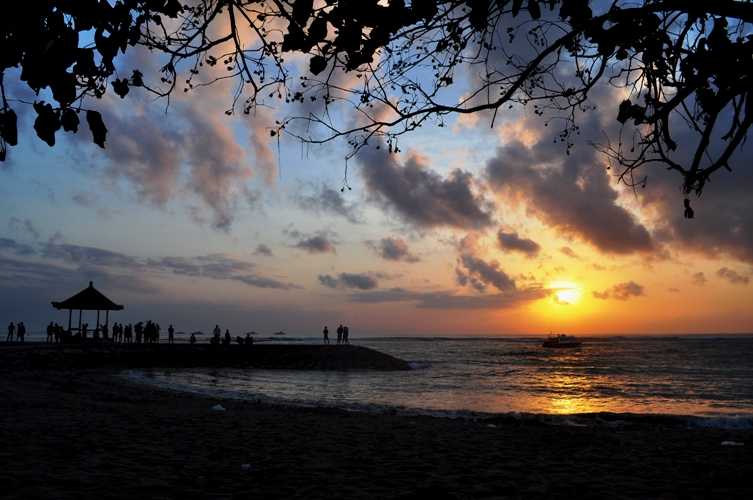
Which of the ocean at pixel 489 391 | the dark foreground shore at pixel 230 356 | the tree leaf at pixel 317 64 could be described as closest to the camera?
the tree leaf at pixel 317 64

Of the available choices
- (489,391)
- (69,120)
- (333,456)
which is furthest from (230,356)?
(69,120)

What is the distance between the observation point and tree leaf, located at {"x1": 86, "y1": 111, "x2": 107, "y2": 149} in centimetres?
317

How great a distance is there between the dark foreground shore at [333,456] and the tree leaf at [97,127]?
374 cm

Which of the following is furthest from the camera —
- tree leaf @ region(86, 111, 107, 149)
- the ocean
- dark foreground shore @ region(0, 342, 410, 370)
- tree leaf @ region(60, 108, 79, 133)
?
dark foreground shore @ region(0, 342, 410, 370)

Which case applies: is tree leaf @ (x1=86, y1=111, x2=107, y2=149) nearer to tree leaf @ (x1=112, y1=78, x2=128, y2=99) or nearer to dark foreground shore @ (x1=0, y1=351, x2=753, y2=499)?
tree leaf @ (x1=112, y1=78, x2=128, y2=99)

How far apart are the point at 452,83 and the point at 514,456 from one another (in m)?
5.92

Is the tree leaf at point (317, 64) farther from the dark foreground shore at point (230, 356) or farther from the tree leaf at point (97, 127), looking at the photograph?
the dark foreground shore at point (230, 356)

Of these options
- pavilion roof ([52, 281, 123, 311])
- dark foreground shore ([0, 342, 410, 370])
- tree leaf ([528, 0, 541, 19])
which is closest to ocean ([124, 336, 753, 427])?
dark foreground shore ([0, 342, 410, 370])

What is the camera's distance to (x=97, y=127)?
3.18 m

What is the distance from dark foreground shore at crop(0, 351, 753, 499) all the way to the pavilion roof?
2148cm

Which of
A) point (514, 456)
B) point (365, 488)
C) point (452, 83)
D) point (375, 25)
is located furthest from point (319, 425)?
point (375, 25)

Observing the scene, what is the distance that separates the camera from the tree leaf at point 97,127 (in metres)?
3.17

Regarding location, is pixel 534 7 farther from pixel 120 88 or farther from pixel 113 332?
pixel 113 332

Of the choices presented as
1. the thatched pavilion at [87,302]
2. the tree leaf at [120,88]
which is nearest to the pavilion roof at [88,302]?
the thatched pavilion at [87,302]
